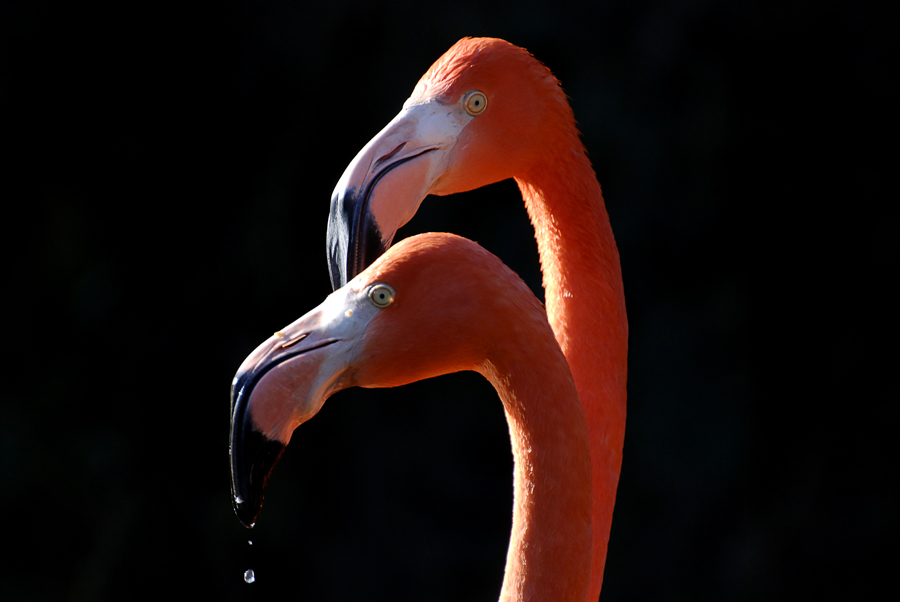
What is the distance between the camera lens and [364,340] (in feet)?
4.17

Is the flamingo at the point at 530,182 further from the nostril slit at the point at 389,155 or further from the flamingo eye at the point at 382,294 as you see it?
the flamingo eye at the point at 382,294

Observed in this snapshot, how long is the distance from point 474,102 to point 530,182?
0.82 ft

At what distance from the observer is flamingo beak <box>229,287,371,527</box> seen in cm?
124

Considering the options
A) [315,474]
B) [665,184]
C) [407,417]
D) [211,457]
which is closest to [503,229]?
[665,184]

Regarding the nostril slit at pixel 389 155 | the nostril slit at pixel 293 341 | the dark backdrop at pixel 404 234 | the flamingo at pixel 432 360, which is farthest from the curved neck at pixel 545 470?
the dark backdrop at pixel 404 234

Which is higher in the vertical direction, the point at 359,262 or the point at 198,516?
the point at 359,262

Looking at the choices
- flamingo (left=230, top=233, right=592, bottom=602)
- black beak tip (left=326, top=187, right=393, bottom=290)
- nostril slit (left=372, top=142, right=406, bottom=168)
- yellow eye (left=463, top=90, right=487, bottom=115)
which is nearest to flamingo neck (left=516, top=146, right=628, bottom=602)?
yellow eye (left=463, top=90, right=487, bottom=115)

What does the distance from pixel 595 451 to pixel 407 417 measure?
1977 millimetres

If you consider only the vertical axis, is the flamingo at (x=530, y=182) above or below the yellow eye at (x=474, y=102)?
below

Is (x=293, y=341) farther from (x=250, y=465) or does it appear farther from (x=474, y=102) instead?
(x=474, y=102)

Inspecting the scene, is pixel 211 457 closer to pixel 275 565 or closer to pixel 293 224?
pixel 275 565

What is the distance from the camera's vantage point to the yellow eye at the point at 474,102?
186 centimetres

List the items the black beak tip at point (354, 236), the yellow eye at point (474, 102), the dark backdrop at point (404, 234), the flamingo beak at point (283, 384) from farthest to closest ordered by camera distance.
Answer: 1. the dark backdrop at point (404, 234)
2. the yellow eye at point (474, 102)
3. the black beak tip at point (354, 236)
4. the flamingo beak at point (283, 384)

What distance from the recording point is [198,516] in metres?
3.76
